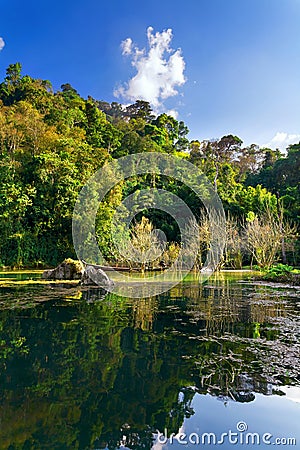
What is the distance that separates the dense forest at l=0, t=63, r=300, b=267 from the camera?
15414mm

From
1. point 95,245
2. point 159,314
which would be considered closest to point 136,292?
point 159,314

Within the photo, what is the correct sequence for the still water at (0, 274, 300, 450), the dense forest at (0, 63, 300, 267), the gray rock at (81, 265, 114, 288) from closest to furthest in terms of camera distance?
the still water at (0, 274, 300, 450), the gray rock at (81, 265, 114, 288), the dense forest at (0, 63, 300, 267)

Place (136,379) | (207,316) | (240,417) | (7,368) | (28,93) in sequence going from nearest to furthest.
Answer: (240,417) < (136,379) < (7,368) < (207,316) < (28,93)

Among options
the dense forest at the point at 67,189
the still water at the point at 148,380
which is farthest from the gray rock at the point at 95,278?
the dense forest at the point at 67,189

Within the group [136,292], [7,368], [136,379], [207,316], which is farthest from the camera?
[136,292]

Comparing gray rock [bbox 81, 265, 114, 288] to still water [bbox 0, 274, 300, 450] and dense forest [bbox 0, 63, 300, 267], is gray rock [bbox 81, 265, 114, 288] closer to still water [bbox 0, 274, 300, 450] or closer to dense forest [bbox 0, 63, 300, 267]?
still water [bbox 0, 274, 300, 450]

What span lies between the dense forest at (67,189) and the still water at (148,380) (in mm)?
10049

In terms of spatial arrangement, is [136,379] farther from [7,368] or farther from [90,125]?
[90,125]

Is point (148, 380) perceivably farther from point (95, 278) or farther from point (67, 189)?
point (67, 189)

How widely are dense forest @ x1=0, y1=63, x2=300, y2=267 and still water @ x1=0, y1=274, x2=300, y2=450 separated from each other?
10049 mm

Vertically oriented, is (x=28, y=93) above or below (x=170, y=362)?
above

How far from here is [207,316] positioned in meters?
5.38

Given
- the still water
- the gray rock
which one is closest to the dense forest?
the gray rock

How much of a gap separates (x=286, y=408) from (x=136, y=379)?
44.6 inches
